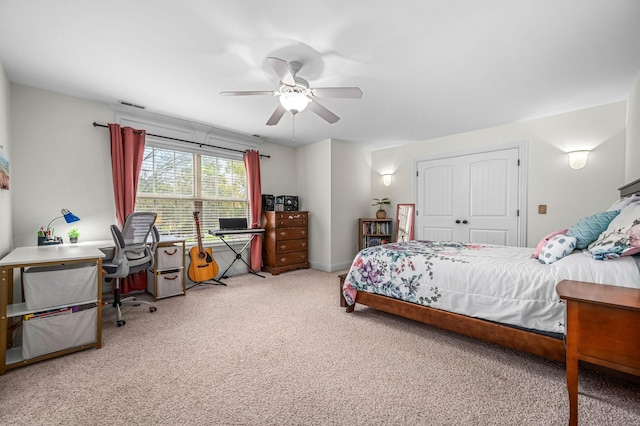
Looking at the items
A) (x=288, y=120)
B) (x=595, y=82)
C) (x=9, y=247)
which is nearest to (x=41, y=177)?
(x=9, y=247)

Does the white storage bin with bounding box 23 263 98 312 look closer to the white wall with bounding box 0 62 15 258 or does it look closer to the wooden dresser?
the white wall with bounding box 0 62 15 258

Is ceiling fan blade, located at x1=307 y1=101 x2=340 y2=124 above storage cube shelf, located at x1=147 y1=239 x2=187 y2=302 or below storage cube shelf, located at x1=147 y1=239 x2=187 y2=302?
above

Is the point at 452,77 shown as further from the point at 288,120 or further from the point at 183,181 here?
the point at 183,181

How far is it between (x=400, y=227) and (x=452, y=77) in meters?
2.96

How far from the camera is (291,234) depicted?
488 cm

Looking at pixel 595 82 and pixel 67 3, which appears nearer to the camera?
pixel 67 3

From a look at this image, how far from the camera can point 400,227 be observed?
5.13m

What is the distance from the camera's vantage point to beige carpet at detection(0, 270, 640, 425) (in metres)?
1.42

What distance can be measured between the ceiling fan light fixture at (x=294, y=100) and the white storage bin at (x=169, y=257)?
2356mm

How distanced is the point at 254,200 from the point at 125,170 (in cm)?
192

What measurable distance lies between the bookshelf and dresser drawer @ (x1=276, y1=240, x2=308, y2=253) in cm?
111

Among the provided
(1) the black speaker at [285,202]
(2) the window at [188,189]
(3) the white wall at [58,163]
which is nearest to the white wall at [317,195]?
(1) the black speaker at [285,202]

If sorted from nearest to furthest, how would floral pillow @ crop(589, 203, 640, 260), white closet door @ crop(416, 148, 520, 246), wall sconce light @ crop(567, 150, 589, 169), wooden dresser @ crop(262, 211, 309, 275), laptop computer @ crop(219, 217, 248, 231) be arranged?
floral pillow @ crop(589, 203, 640, 260), wall sconce light @ crop(567, 150, 589, 169), white closet door @ crop(416, 148, 520, 246), laptop computer @ crop(219, 217, 248, 231), wooden dresser @ crop(262, 211, 309, 275)

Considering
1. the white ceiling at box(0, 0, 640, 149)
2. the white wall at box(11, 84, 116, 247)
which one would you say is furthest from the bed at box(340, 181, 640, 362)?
the white wall at box(11, 84, 116, 247)
